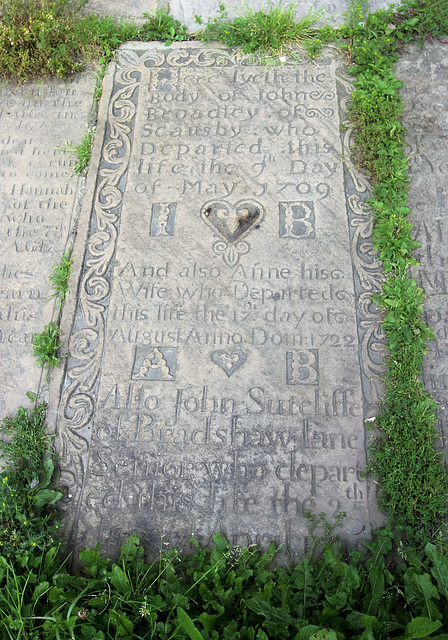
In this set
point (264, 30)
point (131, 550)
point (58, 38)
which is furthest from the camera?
point (58, 38)

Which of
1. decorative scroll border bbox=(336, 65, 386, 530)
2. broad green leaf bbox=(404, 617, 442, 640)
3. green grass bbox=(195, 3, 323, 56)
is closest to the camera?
broad green leaf bbox=(404, 617, 442, 640)

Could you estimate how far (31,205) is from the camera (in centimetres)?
388

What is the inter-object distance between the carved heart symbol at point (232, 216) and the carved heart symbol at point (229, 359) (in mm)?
806

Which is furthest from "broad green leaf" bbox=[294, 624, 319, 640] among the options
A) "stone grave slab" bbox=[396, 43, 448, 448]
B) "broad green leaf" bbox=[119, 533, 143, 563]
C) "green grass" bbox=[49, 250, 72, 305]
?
"green grass" bbox=[49, 250, 72, 305]

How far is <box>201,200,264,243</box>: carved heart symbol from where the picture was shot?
→ 12.0 ft

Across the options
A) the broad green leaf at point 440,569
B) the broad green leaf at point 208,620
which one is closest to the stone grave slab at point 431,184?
the broad green leaf at point 440,569

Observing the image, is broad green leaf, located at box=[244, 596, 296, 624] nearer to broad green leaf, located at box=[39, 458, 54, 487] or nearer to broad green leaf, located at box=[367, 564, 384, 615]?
broad green leaf, located at box=[367, 564, 384, 615]

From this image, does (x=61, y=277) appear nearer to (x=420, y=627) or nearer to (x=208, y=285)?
(x=208, y=285)

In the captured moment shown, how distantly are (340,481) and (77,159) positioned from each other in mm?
2973

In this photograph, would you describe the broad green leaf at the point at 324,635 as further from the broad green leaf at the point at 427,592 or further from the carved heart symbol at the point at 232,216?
the carved heart symbol at the point at 232,216

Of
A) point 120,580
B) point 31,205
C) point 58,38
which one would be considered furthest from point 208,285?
point 58,38

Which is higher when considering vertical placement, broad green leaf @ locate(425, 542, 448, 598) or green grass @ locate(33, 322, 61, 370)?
green grass @ locate(33, 322, 61, 370)

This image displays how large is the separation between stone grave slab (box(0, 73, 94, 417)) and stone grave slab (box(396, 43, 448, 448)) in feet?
8.08

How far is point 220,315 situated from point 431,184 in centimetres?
176
